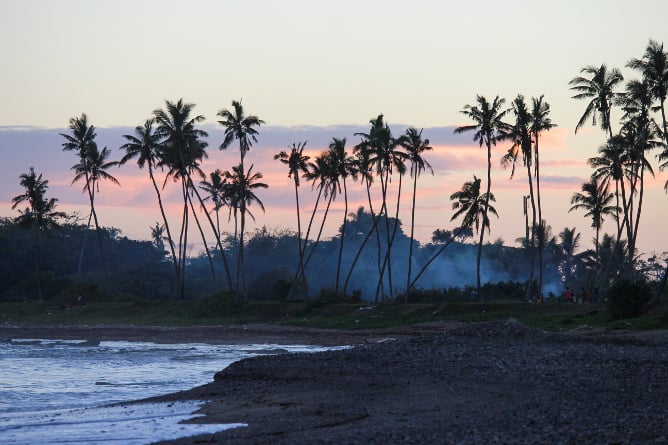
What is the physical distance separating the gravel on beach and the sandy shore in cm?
3

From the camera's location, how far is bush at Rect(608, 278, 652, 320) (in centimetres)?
3744

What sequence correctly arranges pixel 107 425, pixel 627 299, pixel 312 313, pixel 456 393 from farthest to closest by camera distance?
pixel 312 313, pixel 627 299, pixel 456 393, pixel 107 425

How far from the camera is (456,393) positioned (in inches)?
674

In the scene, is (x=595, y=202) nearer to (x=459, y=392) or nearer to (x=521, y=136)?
(x=521, y=136)

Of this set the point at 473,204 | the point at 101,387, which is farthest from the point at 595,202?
the point at 101,387

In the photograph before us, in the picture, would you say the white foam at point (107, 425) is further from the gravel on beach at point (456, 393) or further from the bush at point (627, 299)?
the bush at point (627, 299)

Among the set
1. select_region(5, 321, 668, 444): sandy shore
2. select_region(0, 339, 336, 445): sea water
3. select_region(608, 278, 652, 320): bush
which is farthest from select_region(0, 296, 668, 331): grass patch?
select_region(0, 339, 336, 445): sea water

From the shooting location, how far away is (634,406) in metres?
14.6

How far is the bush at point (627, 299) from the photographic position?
37.4 m

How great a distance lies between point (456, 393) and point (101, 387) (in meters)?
11.2

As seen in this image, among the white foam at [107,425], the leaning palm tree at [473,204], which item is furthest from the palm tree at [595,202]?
the white foam at [107,425]

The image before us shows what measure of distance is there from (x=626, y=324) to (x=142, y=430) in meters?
24.3

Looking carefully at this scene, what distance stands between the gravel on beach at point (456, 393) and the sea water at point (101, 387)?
3.61ft

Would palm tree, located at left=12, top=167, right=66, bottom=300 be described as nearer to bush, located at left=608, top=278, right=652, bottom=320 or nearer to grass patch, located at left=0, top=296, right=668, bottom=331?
grass patch, located at left=0, top=296, right=668, bottom=331
